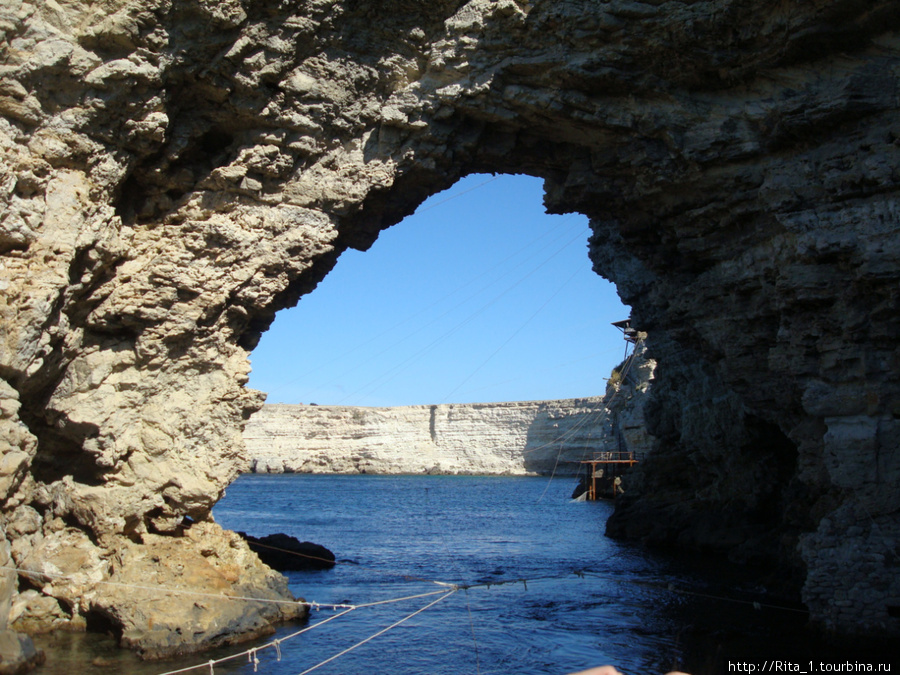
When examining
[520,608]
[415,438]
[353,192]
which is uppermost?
[353,192]

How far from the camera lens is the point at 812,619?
10.9 metres

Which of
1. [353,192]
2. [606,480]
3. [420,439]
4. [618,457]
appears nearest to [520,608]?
[353,192]

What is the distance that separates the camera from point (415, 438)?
7869cm

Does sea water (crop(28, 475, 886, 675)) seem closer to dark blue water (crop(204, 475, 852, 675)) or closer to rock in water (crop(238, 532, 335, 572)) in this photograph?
dark blue water (crop(204, 475, 852, 675))

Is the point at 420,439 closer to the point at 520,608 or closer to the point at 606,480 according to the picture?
the point at 606,480

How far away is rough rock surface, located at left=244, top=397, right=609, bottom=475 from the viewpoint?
3051 inches

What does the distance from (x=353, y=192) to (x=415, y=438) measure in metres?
67.4

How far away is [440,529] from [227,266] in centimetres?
2004

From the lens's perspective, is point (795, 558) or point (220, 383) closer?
point (220, 383)

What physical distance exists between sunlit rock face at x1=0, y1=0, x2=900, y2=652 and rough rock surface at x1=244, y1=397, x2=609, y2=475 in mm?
63846

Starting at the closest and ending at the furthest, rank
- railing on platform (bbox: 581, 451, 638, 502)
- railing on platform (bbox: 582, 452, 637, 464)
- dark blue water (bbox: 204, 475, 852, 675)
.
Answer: dark blue water (bbox: 204, 475, 852, 675) < railing on platform (bbox: 582, 452, 637, 464) < railing on platform (bbox: 581, 451, 638, 502)

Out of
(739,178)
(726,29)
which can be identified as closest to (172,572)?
(739,178)

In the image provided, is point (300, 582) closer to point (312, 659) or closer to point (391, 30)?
point (312, 659)

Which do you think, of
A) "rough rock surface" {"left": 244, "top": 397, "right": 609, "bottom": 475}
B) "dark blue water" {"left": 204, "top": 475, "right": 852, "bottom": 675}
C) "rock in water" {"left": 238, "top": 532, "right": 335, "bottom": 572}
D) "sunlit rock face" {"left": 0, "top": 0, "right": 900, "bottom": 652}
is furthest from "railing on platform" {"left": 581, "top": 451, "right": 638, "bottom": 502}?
"sunlit rock face" {"left": 0, "top": 0, "right": 900, "bottom": 652}
